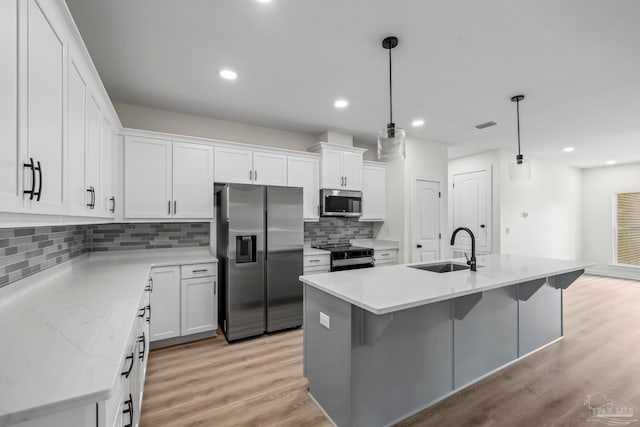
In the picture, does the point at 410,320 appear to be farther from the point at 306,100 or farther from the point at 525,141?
the point at 525,141

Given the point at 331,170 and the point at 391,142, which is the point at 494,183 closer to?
the point at 331,170

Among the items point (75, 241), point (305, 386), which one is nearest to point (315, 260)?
point (305, 386)

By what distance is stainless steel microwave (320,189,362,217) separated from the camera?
4.24 meters

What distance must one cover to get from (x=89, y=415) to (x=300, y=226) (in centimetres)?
287

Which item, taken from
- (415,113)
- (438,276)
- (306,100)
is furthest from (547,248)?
(306,100)

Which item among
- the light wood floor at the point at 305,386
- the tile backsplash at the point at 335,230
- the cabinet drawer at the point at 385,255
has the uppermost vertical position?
the tile backsplash at the point at 335,230

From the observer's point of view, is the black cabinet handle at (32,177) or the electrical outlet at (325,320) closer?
the black cabinet handle at (32,177)

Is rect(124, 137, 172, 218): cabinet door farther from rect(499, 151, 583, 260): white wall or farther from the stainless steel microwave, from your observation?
rect(499, 151, 583, 260): white wall

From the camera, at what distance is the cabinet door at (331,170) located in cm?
425

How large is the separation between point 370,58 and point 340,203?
2234 millimetres

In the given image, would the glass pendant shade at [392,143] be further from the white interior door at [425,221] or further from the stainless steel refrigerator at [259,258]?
the white interior door at [425,221]

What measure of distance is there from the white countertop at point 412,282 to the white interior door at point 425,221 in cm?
210

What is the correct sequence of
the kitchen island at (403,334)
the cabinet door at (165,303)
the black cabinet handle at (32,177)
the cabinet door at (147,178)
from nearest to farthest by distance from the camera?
the black cabinet handle at (32,177) → the kitchen island at (403,334) → the cabinet door at (165,303) → the cabinet door at (147,178)

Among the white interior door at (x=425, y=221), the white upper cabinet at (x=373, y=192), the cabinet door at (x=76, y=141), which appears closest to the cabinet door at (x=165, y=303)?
the cabinet door at (x=76, y=141)
